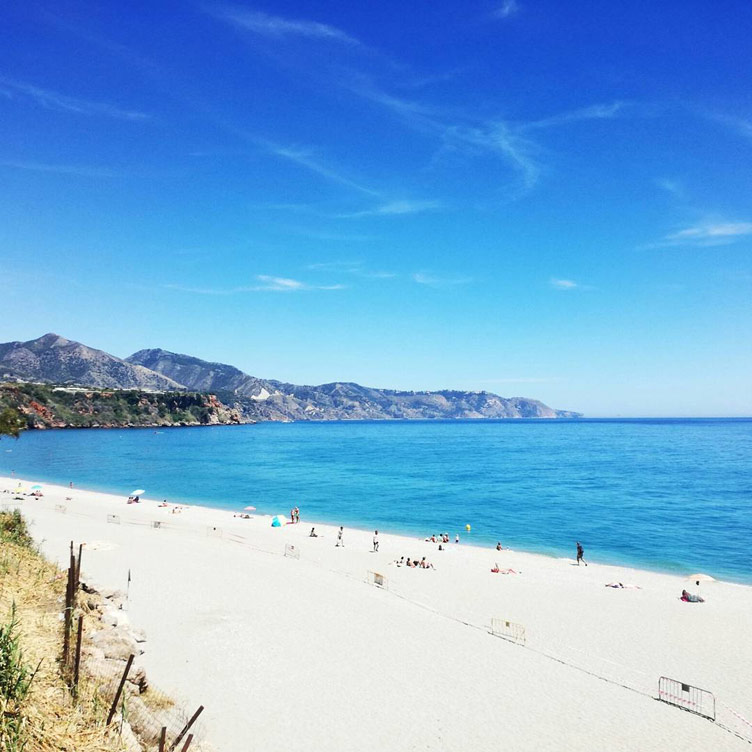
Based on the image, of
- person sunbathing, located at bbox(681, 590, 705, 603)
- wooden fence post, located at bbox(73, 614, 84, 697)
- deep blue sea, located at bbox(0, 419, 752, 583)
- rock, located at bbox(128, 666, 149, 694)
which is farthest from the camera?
deep blue sea, located at bbox(0, 419, 752, 583)

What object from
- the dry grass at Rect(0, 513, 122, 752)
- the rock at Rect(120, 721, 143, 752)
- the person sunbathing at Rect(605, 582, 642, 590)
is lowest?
the person sunbathing at Rect(605, 582, 642, 590)

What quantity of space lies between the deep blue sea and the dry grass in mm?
33733

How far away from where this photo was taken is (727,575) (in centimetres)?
3175

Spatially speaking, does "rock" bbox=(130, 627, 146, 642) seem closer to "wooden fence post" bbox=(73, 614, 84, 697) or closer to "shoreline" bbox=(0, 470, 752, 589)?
"wooden fence post" bbox=(73, 614, 84, 697)

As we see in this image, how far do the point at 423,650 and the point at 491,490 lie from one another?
162ft

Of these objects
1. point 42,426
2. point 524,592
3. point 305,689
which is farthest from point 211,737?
point 42,426

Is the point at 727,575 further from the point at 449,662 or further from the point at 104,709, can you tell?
the point at 104,709

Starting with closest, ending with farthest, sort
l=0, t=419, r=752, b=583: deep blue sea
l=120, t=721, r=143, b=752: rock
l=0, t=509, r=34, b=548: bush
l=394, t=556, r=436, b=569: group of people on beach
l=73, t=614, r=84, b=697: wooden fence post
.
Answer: l=120, t=721, r=143, b=752: rock
l=73, t=614, r=84, b=697: wooden fence post
l=0, t=509, r=34, b=548: bush
l=394, t=556, r=436, b=569: group of people on beach
l=0, t=419, r=752, b=583: deep blue sea

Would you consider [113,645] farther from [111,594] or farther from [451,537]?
[451,537]

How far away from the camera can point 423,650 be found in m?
17.2

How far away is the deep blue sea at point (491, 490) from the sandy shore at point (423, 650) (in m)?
10.00

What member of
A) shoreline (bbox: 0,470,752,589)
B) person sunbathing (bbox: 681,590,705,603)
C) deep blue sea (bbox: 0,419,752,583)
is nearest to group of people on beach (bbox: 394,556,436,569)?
shoreline (bbox: 0,470,752,589)

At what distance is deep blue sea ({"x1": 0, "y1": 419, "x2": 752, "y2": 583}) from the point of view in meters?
40.4

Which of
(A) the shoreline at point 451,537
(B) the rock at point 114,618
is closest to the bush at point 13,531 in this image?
(B) the rock at point 114,618
